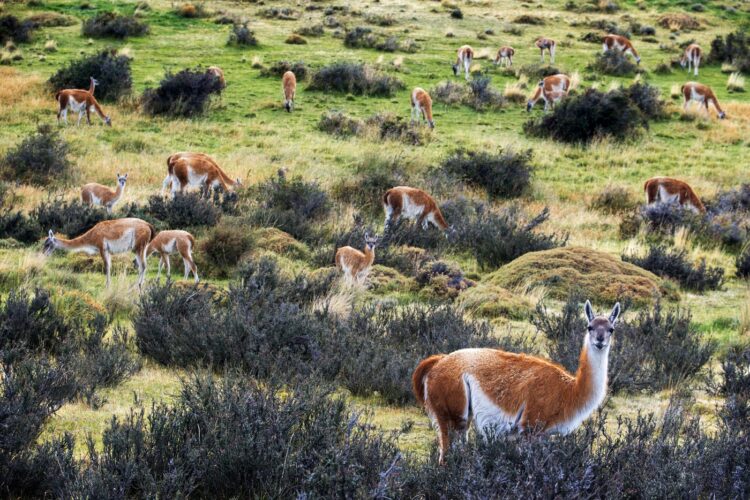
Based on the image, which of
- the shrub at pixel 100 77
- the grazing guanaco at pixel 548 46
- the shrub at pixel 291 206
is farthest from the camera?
the grazing guanaco at pixel 548 46

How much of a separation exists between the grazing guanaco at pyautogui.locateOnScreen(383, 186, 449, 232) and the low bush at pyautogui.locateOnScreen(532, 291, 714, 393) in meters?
5.53

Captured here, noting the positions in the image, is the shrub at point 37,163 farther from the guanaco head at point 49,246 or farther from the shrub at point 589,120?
the shrub at point 589,120

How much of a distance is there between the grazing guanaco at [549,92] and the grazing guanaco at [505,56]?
19.5 feet

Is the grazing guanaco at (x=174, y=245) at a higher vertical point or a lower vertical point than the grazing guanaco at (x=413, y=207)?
higher

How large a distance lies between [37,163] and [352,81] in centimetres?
1189

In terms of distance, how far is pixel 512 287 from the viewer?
11.5m

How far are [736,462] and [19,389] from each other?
4385 mm

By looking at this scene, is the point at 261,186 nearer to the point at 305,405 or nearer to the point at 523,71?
the point at 305,405

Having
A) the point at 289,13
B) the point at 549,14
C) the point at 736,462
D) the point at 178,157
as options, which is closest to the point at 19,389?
the point at 736,462

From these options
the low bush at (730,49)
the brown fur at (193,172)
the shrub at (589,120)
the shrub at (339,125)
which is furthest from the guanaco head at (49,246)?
the low bush at (730,49)

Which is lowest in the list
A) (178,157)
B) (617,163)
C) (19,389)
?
(617,163)

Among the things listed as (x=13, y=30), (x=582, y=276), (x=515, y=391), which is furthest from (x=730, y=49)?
(x=515, y=391)

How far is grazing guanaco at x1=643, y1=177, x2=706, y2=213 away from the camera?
1662 cm

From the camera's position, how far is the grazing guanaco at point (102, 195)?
1473 cm
